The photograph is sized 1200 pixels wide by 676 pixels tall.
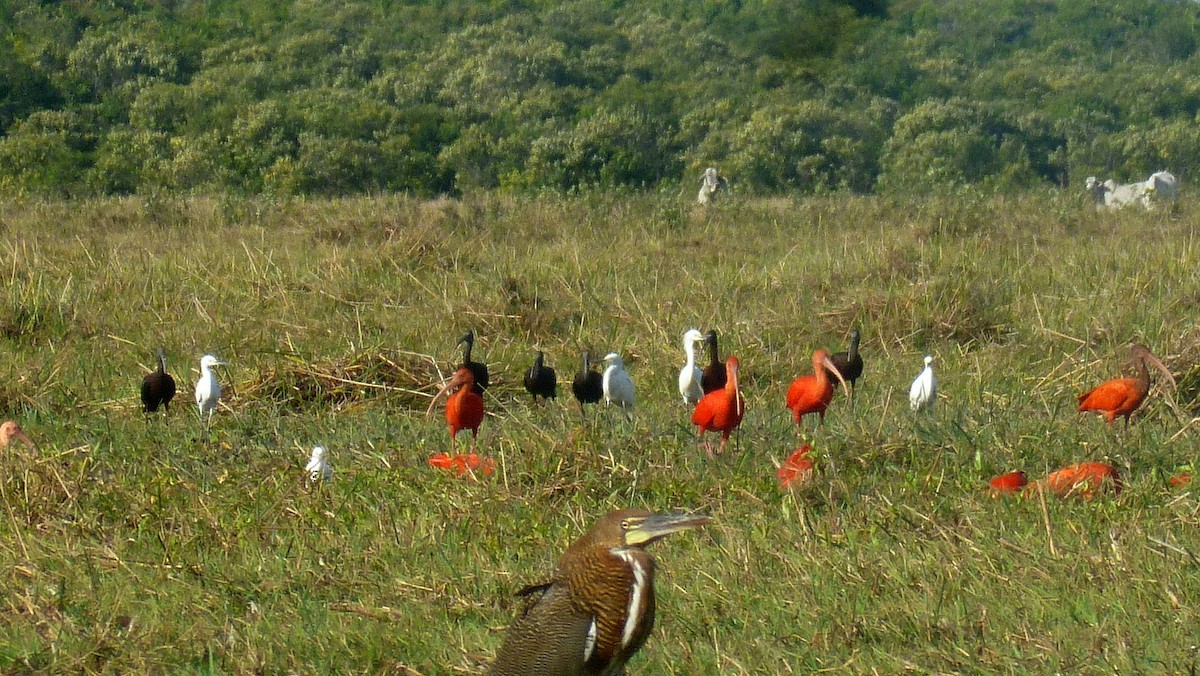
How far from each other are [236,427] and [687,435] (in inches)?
93.1

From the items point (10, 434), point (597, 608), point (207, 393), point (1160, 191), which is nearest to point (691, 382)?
point (207, 393)

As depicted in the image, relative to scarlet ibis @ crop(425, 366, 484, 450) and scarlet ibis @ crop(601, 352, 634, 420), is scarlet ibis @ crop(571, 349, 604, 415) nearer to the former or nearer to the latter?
scarlet ibis @ crop(601, 352, 634, 420)

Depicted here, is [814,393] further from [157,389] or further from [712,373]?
[157,389]

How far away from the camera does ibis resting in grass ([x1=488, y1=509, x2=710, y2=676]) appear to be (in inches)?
115

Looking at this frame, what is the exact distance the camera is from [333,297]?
971 cm

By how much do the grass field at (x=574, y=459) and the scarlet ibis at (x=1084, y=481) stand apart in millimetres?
57

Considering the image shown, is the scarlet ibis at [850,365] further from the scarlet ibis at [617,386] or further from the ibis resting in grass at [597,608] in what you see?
the ibis resting in grass at [597,608]

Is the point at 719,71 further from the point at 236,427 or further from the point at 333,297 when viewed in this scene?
the point at 236,427

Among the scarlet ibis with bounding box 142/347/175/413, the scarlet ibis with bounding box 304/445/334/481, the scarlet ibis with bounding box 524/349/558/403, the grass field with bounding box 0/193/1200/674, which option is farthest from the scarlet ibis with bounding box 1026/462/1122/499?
the scarlet ibis with bounding box 142/347/175/413

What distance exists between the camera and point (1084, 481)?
4.55m

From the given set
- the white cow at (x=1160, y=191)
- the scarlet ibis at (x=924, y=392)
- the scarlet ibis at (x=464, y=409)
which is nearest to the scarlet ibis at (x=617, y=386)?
the scarlet ibis at (x=464, y=409)

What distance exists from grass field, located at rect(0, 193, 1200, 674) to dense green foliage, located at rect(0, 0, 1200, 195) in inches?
464

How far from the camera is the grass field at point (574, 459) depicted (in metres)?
3.60

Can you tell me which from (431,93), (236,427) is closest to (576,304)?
(236,427)
